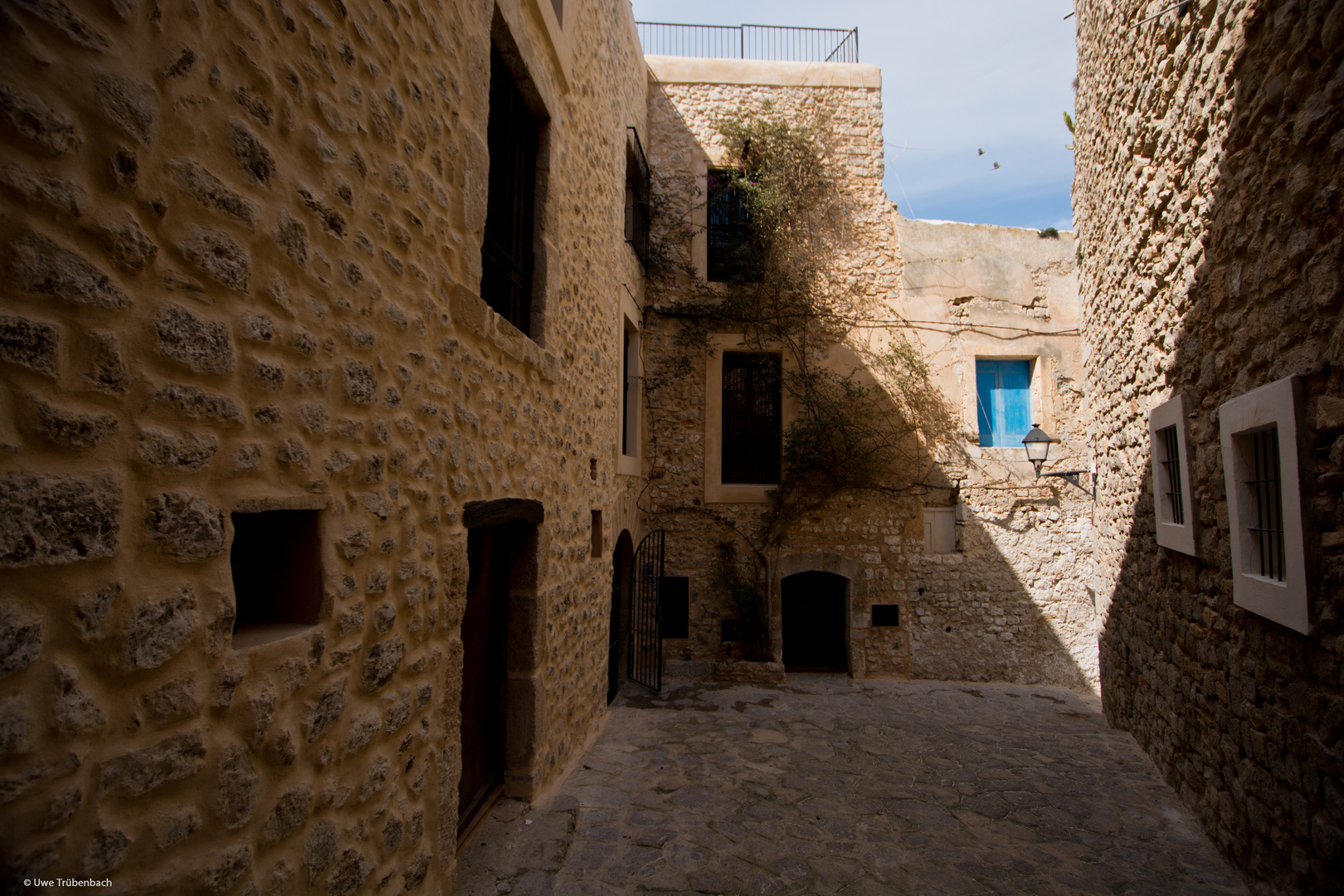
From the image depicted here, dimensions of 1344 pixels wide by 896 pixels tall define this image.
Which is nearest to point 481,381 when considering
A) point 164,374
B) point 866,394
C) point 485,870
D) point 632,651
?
point 164,374

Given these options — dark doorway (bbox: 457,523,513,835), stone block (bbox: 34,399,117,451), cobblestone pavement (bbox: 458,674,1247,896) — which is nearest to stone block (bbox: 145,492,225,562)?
stone block (bbox: 34,399,117,451)

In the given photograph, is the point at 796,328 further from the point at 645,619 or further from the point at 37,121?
the point at 37,121

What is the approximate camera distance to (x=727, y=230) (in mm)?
9453

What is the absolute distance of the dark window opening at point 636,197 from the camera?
7797 millimetres

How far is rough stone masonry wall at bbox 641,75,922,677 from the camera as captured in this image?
8.64 meters

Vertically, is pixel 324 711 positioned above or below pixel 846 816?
above

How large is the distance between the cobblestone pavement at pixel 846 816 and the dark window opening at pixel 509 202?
9.29 feet

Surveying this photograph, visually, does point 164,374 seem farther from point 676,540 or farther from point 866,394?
point 866,394

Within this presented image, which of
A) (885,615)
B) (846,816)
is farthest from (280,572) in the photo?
(885,615)

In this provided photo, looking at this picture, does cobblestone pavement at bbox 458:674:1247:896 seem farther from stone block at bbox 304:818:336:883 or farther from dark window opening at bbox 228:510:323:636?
dark window opening at bbox 228:510:323:636

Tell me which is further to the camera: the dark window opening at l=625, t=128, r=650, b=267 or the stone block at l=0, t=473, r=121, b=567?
the dark window opening at l=625, t=128, r=650, b=267

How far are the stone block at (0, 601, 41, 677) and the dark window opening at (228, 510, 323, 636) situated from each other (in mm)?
790

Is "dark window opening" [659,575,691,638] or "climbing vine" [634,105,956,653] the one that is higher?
"climbing vine" [634,105,956,653]

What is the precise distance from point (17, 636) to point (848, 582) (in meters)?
8.50
